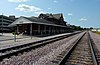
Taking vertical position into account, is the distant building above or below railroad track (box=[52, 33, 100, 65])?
above

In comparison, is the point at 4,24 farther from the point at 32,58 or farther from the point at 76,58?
the point at 76,58

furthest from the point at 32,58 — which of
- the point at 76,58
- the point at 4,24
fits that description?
the point at 4,24

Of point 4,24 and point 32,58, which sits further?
point 4,24

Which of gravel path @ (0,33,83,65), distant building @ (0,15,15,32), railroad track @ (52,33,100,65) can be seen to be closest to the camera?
gravel path @ (0,33,83,65)

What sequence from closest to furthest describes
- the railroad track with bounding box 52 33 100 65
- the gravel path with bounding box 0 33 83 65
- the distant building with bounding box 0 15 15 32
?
the gravel path with bounding box 0 33 83 65 → the railroad track with bounding box 52 33 100 65 → the distant building with bounding box 0 15 15 32

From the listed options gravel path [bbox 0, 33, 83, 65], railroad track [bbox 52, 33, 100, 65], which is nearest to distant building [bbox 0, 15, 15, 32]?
gravel path [bbox 0, 33, 83, 65]

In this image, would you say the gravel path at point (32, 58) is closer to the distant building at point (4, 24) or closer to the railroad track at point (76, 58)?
the railroad track at point (76, 58)

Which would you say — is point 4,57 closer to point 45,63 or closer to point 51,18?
point 45,63

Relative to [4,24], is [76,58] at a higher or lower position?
lower

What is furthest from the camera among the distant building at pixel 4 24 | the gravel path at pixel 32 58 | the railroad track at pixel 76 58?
the distant building at pixel 4 24

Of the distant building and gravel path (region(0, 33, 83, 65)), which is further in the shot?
the distant building

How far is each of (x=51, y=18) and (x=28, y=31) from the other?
34084mm

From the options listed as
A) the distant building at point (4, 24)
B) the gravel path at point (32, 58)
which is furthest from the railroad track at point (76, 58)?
the distant building at point (4, 24)

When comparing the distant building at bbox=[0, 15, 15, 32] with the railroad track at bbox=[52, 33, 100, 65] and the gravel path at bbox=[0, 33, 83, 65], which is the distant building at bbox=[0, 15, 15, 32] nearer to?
the gravel path at bbox=[0, 33, 83, 65]
